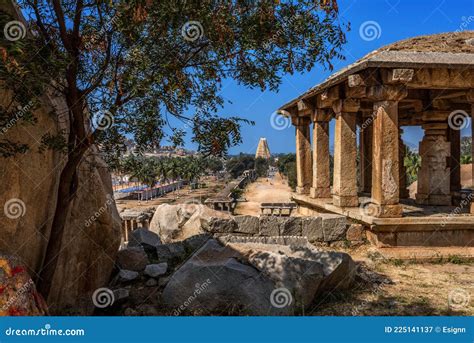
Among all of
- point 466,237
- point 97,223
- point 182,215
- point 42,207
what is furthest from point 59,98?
point 466,237

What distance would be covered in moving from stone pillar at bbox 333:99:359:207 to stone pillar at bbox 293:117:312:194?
4614 millimetres

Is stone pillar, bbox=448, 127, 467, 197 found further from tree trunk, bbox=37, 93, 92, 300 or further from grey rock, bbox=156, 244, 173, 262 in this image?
tree trunk, bbox=37, 93, 92, 300

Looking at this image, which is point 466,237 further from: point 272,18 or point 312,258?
point 272,18

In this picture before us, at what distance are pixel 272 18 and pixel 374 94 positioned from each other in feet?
17.9

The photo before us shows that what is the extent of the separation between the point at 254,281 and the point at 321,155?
8.66 metres

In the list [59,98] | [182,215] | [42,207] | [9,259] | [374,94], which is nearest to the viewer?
[9,259]

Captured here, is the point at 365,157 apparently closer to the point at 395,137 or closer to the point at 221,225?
the point at 395,137

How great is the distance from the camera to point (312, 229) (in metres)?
10.5

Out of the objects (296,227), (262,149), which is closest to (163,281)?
(296,227)

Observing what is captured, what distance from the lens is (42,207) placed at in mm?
5891

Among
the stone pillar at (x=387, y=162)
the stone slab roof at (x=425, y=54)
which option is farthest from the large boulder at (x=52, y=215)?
the stone slab roof at (x=425, y=54)

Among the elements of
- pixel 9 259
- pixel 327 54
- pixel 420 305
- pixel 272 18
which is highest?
pixel 272 18

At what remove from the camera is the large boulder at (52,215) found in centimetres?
523

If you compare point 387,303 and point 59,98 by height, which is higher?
point 59,98
